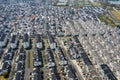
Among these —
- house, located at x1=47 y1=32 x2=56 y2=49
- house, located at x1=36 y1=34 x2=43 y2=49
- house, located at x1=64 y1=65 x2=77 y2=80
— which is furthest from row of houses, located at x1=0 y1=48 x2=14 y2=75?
house, located at x1=64 y1=65 x2=77 y2=80

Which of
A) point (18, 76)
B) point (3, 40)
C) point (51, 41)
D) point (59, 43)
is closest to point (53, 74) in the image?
point (18, 76)

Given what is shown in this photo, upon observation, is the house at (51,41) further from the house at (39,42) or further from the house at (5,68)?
the house at (5,68)

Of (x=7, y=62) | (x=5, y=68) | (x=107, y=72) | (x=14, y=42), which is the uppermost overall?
(x=14, y=42)

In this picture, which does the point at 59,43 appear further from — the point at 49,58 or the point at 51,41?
the point at 49,58

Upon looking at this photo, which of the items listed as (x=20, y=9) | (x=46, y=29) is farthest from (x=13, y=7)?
(x=46, y=29)

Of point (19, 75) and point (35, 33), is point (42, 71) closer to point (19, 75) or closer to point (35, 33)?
point (19, 75)

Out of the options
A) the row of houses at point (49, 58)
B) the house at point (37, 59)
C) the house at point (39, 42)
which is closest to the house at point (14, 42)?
the house at point (39, 42)

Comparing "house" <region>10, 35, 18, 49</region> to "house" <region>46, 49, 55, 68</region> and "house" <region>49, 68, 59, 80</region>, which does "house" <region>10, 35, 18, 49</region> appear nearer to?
"house" <region>46, 49, 55, 68</region>

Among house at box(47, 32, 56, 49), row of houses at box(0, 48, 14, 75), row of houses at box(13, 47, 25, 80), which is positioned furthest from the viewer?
house at box(47, 32, 56, 49)
